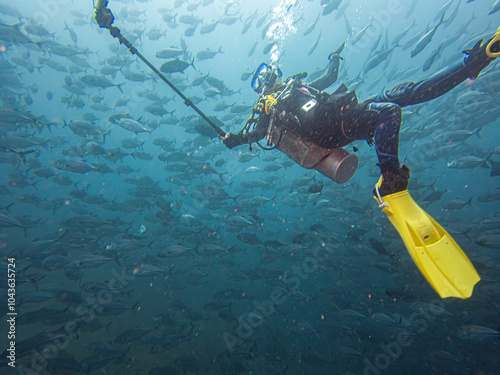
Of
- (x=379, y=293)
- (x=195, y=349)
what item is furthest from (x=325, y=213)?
(x=195, y=349)

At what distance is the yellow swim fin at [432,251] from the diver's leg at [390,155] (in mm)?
81

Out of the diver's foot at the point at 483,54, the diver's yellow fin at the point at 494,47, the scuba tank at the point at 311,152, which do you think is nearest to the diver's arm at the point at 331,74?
the scuba tank at the point at 311,152

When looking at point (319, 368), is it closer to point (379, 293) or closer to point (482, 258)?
point (379, 293)

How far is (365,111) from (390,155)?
0.55 metres

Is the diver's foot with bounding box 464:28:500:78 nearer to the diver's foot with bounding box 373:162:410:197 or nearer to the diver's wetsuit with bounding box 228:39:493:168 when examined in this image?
the diver's wetsuit with bounding box 228:39:493:168

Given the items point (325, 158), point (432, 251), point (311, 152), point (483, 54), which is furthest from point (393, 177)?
point (483, 54)

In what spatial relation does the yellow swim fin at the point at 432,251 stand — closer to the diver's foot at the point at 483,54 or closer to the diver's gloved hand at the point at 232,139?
the diver's foot at the point at 483,54

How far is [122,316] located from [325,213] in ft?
30.2

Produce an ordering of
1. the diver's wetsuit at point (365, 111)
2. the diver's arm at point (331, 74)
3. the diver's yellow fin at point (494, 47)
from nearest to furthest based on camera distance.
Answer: the diver's yellow fin at point (494, 47), the diver's wetsuit at point (365, 111), the diver's arm at point (331, 74)

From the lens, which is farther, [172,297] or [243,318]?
[172,297]

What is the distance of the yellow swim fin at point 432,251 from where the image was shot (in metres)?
1.73

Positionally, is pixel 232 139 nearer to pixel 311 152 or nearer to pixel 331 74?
pixel 311 152

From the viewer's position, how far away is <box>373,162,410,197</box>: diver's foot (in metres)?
1.82

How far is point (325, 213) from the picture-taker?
7.79 meters
